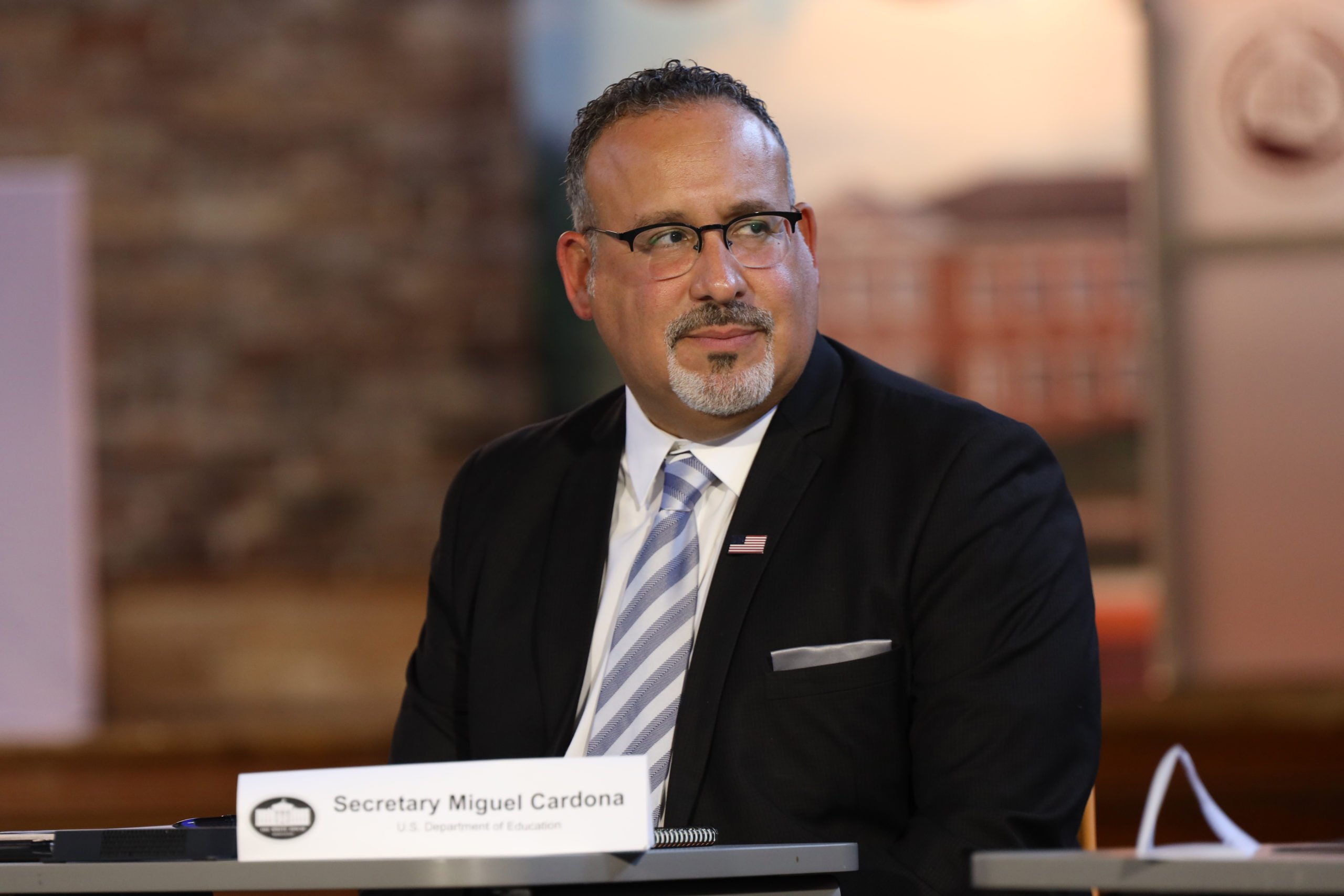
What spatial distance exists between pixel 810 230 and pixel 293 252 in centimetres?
334

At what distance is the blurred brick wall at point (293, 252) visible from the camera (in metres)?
4.63

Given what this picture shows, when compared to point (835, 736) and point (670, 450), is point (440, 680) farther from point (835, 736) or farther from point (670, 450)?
point (835, 736)

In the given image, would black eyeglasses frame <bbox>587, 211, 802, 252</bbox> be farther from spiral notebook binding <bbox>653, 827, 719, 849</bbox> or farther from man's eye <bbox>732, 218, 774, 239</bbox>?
spiral notebook binding <bbox>653, 827, 719, 849</bbox>

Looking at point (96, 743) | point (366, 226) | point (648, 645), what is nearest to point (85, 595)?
point (96, 743)

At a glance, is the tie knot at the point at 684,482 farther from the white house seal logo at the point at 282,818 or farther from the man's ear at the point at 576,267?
the white house seal logo at the point at 282,818

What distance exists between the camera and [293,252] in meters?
4.65

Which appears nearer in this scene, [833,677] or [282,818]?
[282,818]

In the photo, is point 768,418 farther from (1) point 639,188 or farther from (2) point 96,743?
(2) point 96,743

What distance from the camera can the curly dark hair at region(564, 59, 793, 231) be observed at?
1.57 metres

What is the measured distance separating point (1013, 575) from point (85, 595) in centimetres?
396

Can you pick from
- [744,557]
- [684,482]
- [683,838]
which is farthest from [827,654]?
[683,838]

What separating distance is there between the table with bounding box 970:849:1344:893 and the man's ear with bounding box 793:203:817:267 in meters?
0.92

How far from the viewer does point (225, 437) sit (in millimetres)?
4664

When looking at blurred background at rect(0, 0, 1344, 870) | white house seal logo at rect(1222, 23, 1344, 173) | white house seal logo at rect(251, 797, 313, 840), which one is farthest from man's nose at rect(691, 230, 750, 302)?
white house seal logo at rect(1222, 23, 1344, 173)
